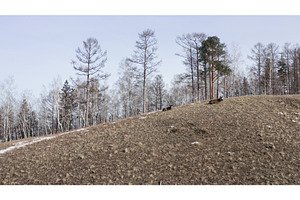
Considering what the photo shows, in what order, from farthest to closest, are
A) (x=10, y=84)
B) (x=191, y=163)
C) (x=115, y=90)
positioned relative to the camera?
(x=115, y=90) < (x=10, y=84) < (x=191, y=163)

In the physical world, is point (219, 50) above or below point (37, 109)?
above

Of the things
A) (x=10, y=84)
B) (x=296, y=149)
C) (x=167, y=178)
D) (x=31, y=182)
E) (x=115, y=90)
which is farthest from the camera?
(x=115, y=90)

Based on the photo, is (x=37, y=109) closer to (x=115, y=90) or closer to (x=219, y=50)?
(x=115, y=90)

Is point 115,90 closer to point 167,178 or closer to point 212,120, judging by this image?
point 212,120

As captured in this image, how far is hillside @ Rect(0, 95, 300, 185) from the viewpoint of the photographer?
5715 millimetres

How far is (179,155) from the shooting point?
280 inches

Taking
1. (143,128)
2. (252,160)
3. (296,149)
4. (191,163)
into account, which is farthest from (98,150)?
(296,149)

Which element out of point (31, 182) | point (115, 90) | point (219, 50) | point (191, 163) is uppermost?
point (219, 50)

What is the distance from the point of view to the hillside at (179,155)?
5715 millimetres

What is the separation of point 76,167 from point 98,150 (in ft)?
5.13

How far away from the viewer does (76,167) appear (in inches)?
264

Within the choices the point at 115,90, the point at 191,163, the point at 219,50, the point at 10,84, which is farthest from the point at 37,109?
the point at 191,163

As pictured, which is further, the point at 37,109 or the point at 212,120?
the point at 37,109

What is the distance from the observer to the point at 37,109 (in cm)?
3578
